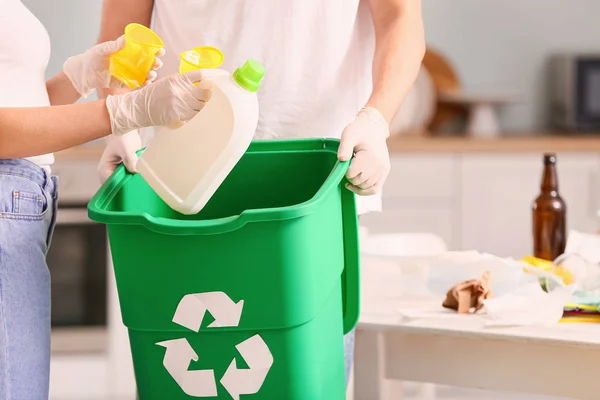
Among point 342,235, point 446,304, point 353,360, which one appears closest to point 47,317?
point 342,235

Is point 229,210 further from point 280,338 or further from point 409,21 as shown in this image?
point 409,21

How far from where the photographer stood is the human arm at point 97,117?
1.03 metres

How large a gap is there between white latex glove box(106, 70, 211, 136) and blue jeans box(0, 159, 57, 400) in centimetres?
15

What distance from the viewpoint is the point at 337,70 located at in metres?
1.42

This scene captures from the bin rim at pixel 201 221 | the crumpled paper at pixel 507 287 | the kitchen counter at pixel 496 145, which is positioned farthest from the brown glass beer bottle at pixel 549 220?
the kitchen counter at pixel 496 145

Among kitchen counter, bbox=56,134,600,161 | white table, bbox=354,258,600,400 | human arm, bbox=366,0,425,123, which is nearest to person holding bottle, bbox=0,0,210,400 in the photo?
human arm, bbox=366,0,425,123

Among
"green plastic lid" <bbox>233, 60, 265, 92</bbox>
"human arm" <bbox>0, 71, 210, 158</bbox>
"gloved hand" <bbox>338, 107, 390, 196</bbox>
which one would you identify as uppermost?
"green plastic lid" <bbox>233, 60, 265, 92</bbox>

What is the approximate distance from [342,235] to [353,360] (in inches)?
13.5

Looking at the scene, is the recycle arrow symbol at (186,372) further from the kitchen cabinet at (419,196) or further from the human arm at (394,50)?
the kitchen cabinet at (419,196)

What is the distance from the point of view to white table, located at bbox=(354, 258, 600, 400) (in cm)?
124

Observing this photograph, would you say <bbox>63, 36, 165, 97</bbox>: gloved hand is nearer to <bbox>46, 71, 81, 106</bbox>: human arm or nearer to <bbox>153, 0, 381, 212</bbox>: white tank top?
<bbox>46, 71, 81, 106</bbox>: human arm

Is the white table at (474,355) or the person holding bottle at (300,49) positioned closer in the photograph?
the white table at (474,355)

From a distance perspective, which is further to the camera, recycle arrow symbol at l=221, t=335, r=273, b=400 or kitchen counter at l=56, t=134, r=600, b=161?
kitchen counter at l=56, t=134, r=600, b=161

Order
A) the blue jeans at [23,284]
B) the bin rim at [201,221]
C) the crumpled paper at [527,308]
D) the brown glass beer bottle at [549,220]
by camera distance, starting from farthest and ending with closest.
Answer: the brown glass beer bottle at [549,220], the crumpled paper at [527,308], the blue jeans at [23,284], the bin rim at [201,221]
